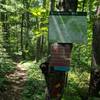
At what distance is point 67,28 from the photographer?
3.90m

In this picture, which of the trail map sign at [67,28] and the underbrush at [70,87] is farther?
the underbrush at [70,87]

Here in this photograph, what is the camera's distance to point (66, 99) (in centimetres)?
884

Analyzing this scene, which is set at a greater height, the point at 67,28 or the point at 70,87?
the point at 67,28

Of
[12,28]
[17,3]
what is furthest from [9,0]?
[12,28]

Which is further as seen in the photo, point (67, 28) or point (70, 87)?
point (70, 87)

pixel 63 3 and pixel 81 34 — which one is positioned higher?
pixel 63 3

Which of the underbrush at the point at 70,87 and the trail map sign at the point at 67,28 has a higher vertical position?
the trail map sign at the point at 67,28

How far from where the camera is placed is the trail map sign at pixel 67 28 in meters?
3.87

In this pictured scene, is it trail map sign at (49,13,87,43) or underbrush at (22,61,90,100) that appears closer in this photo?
trail map sign at (49,13,87,43)

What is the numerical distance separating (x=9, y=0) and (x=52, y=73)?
18563mm

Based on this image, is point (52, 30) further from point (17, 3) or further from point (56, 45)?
point (17, 3)

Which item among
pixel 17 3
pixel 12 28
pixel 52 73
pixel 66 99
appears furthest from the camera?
pixel 12 28

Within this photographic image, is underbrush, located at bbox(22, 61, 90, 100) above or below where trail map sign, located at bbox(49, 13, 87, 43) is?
below

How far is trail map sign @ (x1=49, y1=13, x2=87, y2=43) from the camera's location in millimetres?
3865
